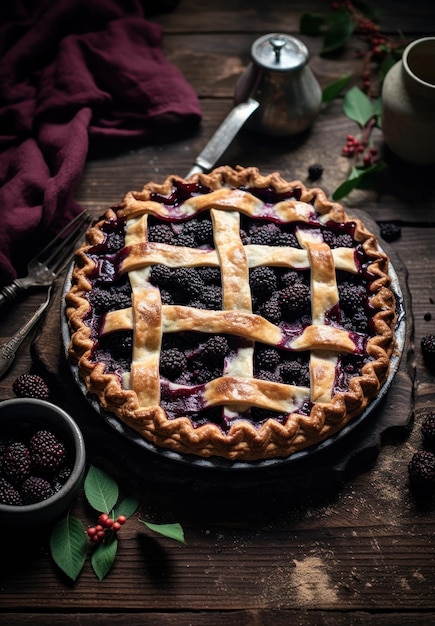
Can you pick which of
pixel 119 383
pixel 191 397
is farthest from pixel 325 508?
pixel 119 383

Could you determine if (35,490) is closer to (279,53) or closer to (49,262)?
(49,262)

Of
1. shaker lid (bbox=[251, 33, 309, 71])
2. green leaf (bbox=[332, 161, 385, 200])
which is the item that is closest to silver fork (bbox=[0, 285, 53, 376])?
green leaf (bbox=[332, 161, 385, 200])

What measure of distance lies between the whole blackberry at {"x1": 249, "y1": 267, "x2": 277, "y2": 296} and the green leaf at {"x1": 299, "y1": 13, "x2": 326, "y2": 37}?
1.50 meters

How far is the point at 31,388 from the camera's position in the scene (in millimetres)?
2434

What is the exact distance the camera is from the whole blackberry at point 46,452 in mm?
2207

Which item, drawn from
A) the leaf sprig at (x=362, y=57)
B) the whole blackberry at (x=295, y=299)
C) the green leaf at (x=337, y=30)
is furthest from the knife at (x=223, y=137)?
the whole blackberry at (x=295, y=299)

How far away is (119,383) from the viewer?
227cm

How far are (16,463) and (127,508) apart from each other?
0.35 m

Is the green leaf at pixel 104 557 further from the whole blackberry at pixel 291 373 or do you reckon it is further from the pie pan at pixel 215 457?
the whole blackberry at pixel 291 373

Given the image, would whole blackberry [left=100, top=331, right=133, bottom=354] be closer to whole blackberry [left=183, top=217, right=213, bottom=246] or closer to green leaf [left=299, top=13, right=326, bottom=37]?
whole blackberry [left=183, top=217, right=213, bottom=246]

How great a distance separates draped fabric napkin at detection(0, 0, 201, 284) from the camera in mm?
2922

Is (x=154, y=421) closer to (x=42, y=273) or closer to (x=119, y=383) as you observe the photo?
(x=119, y=383)

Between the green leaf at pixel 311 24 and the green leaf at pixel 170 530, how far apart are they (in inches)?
89.7

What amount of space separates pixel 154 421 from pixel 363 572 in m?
0.75
